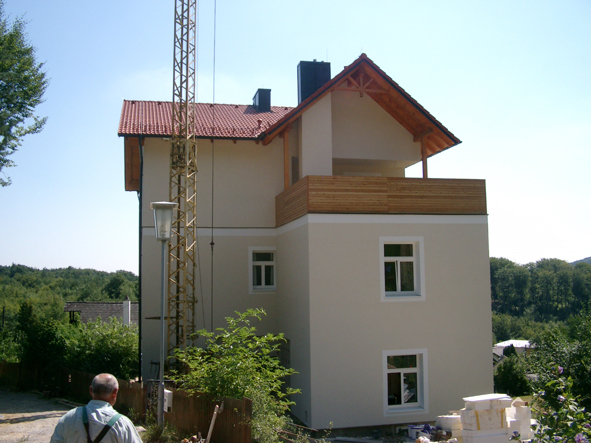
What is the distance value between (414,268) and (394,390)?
10.3 ft

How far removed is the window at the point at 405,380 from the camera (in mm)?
13133

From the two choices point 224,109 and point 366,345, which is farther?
point 224,109

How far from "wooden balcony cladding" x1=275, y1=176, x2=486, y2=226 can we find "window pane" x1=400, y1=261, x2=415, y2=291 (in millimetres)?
1398

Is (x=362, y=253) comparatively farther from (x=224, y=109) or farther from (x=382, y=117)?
(x=224, y=109)

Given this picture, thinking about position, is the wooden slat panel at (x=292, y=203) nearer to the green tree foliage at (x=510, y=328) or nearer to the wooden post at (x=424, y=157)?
the wooden post at (x=424, y=157)

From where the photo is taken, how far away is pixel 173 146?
15773 millimetres

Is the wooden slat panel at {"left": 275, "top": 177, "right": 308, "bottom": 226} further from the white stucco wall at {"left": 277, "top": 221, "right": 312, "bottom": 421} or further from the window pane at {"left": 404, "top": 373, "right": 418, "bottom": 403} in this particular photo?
the window pane at {"left": 404, "top": 373, "right": 418, "bottom": 403}

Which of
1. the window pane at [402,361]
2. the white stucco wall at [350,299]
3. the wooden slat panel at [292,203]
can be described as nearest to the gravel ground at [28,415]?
the white stucco wall at [350,299]

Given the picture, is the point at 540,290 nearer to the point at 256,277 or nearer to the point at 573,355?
the point at 573,355

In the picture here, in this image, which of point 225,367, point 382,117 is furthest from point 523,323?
point 225,367

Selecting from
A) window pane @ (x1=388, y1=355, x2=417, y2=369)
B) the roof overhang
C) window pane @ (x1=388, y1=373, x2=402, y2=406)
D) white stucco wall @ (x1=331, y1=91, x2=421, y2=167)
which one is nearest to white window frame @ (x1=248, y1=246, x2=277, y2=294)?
the roof overhang

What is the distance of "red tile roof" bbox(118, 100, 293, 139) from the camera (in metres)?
16.0

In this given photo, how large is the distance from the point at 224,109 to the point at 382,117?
6.25 metres

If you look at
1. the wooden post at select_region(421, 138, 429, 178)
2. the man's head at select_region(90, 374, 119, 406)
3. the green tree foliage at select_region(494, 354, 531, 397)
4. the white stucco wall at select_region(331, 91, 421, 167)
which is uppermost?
the white stucco wall at select_region(331, 91, 421, 167)
